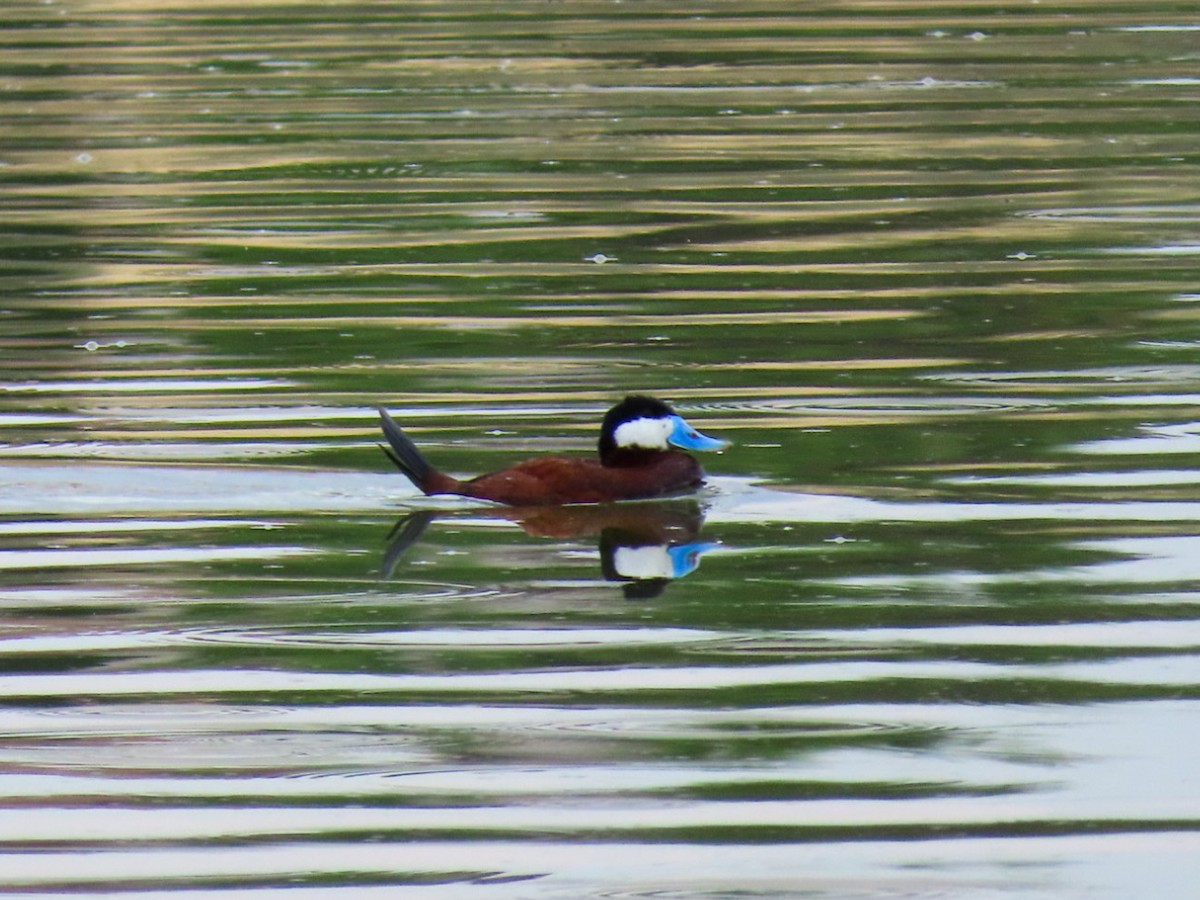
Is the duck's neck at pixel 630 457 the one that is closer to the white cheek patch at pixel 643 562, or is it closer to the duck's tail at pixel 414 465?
the duck's tail at pixel 414 465

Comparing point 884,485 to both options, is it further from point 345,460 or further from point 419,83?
point 419,83

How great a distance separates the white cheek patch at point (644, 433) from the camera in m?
9.73

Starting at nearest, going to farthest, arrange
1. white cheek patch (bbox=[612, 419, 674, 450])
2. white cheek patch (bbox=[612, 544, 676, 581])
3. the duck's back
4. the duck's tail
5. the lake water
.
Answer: the lake water
white cheek patch (bbox=[612, 544, 676, 581])
the duck's back
the duck's tail
white cheek patch (bbox=[612, 419, 674, 450])

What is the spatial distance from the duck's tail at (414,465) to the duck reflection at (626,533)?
95 millimetres

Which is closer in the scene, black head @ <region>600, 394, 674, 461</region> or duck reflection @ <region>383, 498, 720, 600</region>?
duck reflection @ <region>383, 498, 720, 600</region>

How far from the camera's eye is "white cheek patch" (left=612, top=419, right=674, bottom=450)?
9.73 metres

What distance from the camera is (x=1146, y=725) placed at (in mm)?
6738

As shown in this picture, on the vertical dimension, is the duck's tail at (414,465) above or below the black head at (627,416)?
below

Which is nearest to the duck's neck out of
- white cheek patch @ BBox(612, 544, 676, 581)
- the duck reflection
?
the duck reflection

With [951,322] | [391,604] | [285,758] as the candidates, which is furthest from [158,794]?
[951,322]

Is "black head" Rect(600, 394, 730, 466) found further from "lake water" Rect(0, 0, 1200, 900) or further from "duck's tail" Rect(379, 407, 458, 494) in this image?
"duck's tail" Rect(379, 407, 458, 494)

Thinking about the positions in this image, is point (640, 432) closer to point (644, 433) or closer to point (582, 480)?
point (644, 433)

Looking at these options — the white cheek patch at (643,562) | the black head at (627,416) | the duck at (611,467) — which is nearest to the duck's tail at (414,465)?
the duck at (611,467)

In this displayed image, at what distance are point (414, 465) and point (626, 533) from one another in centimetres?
77
